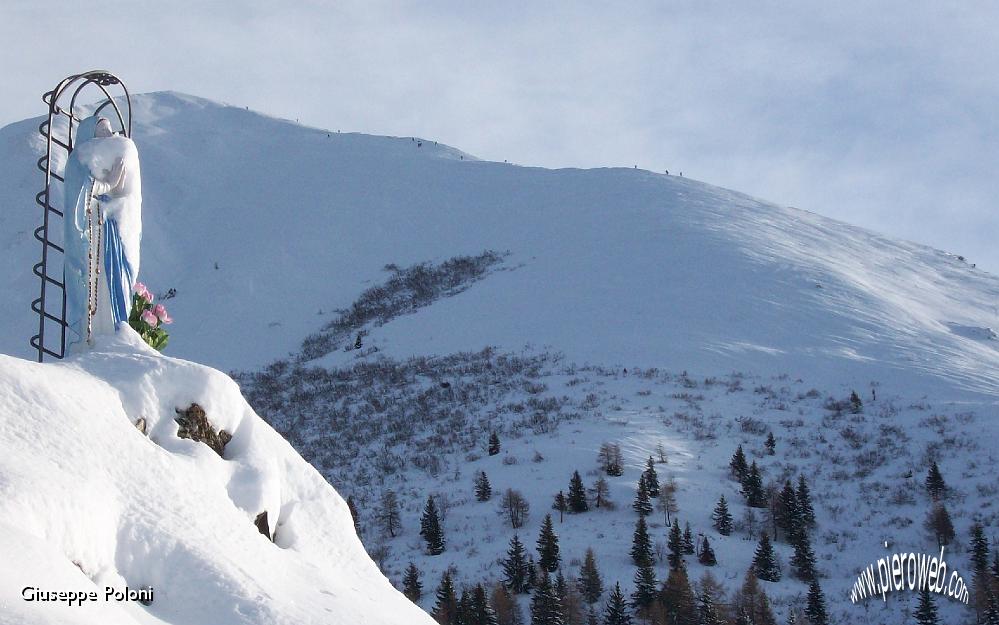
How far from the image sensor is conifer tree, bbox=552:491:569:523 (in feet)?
116

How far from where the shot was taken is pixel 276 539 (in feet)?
27.9

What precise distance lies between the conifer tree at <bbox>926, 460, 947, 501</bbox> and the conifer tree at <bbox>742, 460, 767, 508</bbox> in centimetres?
622

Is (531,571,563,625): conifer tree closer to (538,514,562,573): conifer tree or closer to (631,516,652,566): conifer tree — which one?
(538,514,562,573): conifer tree

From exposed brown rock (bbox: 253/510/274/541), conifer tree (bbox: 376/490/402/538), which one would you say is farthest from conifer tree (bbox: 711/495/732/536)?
exposed brown rock (bbox: 253/510/274/541)

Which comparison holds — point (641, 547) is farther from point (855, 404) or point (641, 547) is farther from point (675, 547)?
point (855, 404)

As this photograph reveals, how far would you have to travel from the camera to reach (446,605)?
27.8 metres

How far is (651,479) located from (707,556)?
16.1ft

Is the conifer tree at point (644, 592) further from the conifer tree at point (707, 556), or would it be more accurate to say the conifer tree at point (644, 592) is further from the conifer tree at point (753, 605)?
the conifer tree at point (707, 556)

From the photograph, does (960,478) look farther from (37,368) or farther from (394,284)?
(394,284)

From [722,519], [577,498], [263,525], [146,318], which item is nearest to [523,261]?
[577,498]

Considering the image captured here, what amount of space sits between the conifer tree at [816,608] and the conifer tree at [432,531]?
1173 cm

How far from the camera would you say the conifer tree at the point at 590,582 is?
29.5 metres

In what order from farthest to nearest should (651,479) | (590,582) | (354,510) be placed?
(354,510) < (651,479) < (590,582)

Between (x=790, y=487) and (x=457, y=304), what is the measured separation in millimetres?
35295
